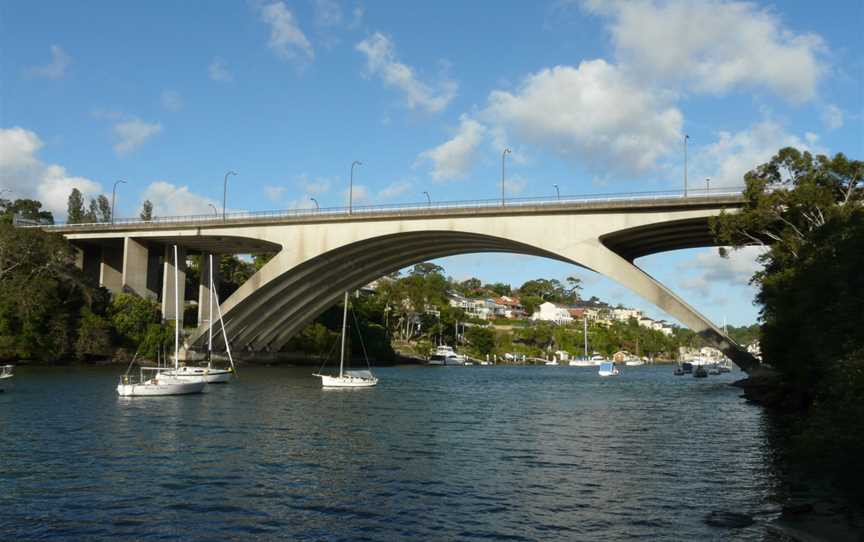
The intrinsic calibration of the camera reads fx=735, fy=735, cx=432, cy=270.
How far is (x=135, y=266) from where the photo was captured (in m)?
69.6

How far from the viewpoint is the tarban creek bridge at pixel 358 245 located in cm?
4522

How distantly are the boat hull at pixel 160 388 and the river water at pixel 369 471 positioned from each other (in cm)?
160

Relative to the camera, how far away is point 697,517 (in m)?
14.6

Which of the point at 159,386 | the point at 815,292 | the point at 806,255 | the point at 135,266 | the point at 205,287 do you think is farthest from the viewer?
the point at 205,287

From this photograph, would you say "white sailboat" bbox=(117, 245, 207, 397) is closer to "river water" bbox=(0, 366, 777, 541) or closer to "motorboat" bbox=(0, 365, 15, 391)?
"river water" bbox=(0, 366, 777, 541)

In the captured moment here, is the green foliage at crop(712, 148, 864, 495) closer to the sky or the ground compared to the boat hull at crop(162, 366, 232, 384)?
closer to the sky

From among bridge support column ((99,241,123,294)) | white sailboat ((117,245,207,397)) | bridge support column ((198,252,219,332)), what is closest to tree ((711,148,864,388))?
white sailboat ((117,245,207,397))

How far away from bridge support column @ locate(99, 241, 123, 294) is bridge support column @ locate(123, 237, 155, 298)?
134 inches

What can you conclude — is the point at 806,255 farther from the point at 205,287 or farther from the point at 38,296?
the point at 205,287

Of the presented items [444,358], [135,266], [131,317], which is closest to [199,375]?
[131,317]

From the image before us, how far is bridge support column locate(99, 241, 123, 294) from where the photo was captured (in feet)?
239

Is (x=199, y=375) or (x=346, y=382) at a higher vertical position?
(x=199, y=375)

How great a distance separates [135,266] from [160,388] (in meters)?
34.3

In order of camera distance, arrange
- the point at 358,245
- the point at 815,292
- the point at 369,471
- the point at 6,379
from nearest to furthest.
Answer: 1. the point at 369,471
2. the point at 815,292
3. the point at 6,379
4. the point at 358,245
